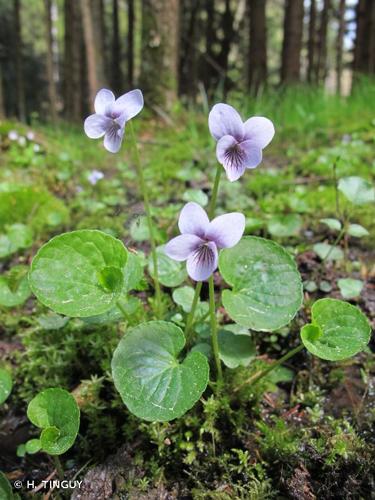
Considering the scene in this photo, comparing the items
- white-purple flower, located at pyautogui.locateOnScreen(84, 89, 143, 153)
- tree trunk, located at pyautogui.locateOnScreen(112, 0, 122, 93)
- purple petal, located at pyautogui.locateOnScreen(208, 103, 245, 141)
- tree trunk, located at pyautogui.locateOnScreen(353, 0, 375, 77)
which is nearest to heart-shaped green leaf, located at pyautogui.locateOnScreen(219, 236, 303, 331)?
purple petal, located at pyautogui.locateOnScreen(208, 103, 245, 141)

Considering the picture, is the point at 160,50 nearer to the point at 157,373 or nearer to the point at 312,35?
the point at 157,373

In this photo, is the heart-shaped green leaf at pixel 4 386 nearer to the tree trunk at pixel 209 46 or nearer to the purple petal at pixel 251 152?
the purple petal at pixel 251 152

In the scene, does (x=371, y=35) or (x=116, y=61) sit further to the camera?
(x=116, y=61)

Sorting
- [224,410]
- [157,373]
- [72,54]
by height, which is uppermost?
[72,54]

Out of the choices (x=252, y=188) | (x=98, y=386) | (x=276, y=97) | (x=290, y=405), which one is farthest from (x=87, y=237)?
(x=276, y=97)

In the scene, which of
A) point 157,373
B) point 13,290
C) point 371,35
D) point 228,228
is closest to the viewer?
point 228,228

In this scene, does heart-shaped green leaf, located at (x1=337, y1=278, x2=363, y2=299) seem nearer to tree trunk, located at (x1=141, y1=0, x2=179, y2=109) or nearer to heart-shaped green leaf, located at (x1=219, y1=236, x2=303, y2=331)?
heart-shaped green leaf, located at (x1=219, y1=236, x2=303, y2=331)

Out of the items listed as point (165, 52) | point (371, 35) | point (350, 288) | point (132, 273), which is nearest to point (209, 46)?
point (371, 35)
